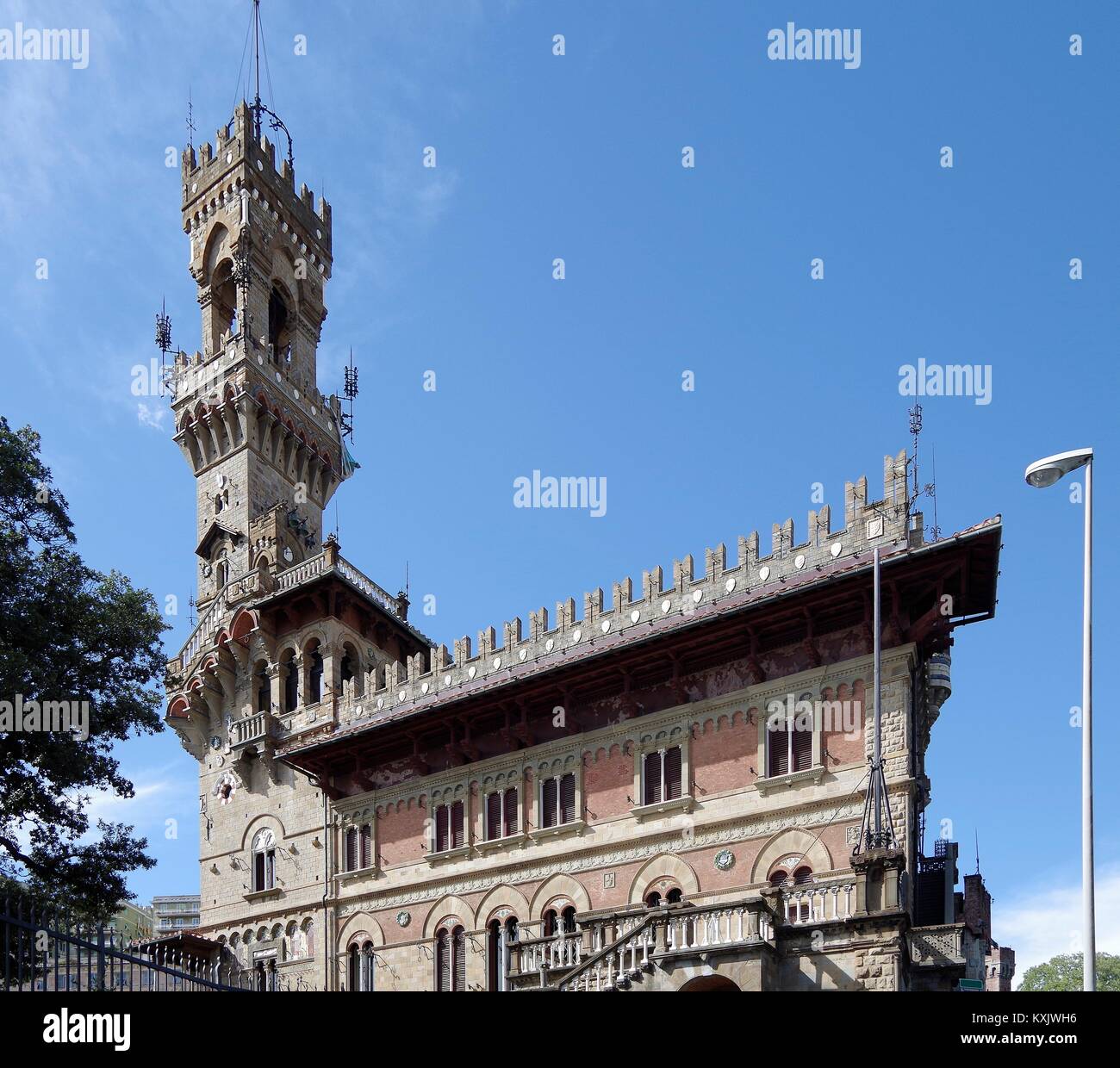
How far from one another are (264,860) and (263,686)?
620 centimetres

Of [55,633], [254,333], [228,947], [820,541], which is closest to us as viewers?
[55,633]

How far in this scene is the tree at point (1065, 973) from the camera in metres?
73.2

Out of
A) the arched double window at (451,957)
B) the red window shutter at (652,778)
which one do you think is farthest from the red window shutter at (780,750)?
the arched double window at (451,957)

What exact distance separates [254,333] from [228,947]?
83.1 ft

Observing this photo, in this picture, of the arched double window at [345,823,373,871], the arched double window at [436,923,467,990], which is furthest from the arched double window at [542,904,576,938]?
the arched double window at [345,823,373,871]

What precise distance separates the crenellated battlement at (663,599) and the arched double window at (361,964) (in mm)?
6982

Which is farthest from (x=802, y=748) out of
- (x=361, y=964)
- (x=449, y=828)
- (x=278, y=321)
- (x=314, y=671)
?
(x=278, y=321)

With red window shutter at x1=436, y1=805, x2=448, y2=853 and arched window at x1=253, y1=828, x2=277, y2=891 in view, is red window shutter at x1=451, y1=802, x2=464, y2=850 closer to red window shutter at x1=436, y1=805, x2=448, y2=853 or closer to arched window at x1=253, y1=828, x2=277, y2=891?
red window shutter at x1=436, y1=805, x2=448, y2=853

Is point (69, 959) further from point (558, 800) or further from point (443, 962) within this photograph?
point (443, 962)

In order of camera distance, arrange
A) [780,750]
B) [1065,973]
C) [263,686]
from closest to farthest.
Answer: [780,750] < [263,686] < [1065,973]

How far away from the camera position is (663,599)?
36.8 meters
